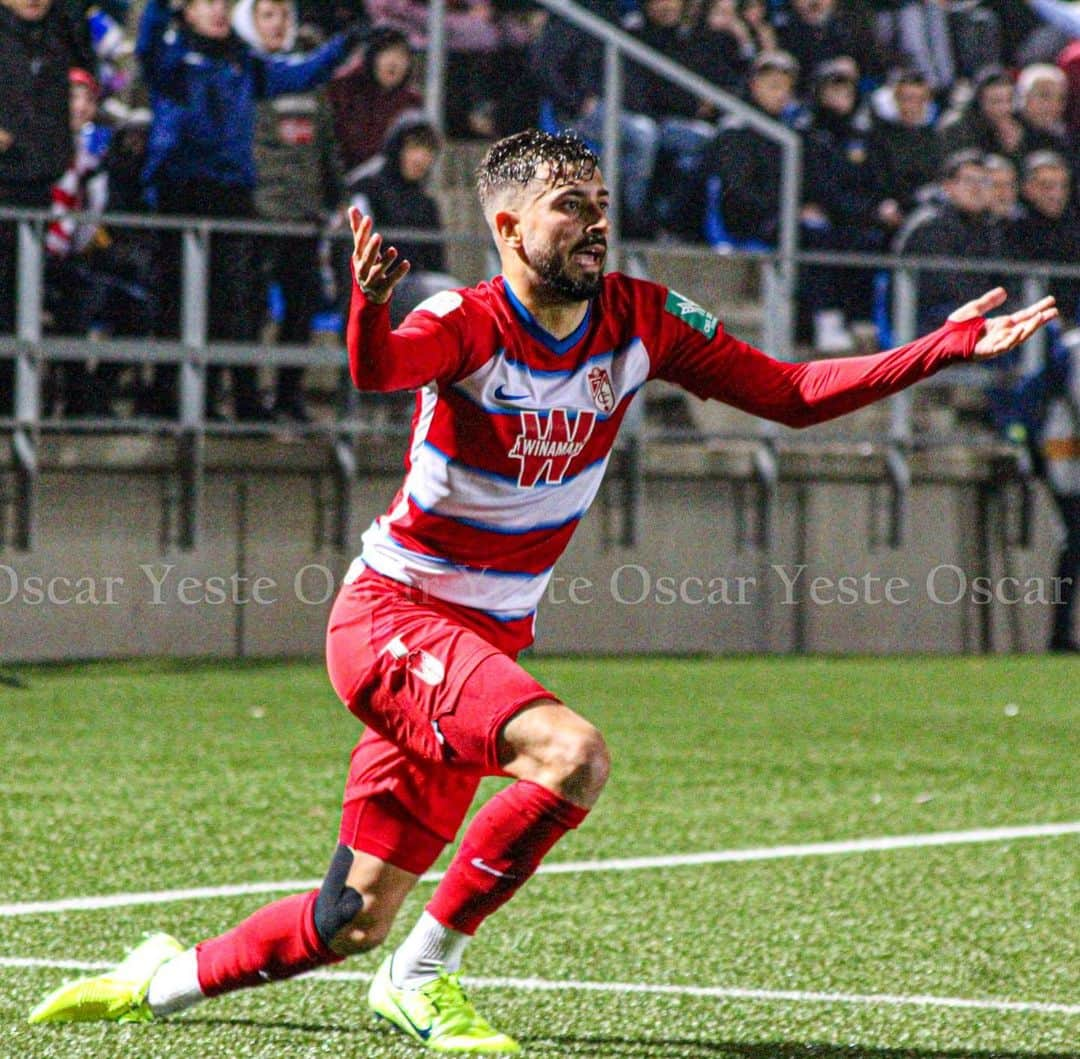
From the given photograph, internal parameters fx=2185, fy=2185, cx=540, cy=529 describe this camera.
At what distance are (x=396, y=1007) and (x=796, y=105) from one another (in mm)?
12742

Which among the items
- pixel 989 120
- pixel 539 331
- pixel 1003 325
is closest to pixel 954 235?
pixel 989 120

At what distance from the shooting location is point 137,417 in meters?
12.7

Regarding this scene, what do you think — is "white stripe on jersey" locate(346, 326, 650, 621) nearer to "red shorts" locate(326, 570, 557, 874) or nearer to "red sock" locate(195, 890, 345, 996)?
"red shorts" locate(326, 570, 557, 874)

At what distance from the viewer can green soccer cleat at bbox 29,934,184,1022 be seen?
475 cm

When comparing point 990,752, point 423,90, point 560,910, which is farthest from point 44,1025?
point 423,90

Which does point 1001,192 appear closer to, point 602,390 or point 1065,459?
point 1065,459

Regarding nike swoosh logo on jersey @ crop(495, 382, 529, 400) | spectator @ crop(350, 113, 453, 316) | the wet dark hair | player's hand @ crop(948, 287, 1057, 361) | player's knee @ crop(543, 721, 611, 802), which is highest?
spectator @ crop(350, 113, 453, 316)

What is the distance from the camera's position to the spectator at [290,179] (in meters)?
12.9

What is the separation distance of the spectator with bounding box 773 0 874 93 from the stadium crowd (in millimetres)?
22

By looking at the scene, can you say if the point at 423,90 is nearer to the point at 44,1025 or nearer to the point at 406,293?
the point at 406,293

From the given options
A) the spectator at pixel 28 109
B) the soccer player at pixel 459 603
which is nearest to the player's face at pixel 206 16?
the spectator at pixel 28 109

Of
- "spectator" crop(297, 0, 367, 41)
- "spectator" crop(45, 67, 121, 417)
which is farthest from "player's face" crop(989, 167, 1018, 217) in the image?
"spectator" crop(45, 67, 121, 417)

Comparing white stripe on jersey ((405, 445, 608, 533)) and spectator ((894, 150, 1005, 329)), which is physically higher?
spectator ((894, 150, 1005, 329))

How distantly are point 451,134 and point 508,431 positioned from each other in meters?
10.7
